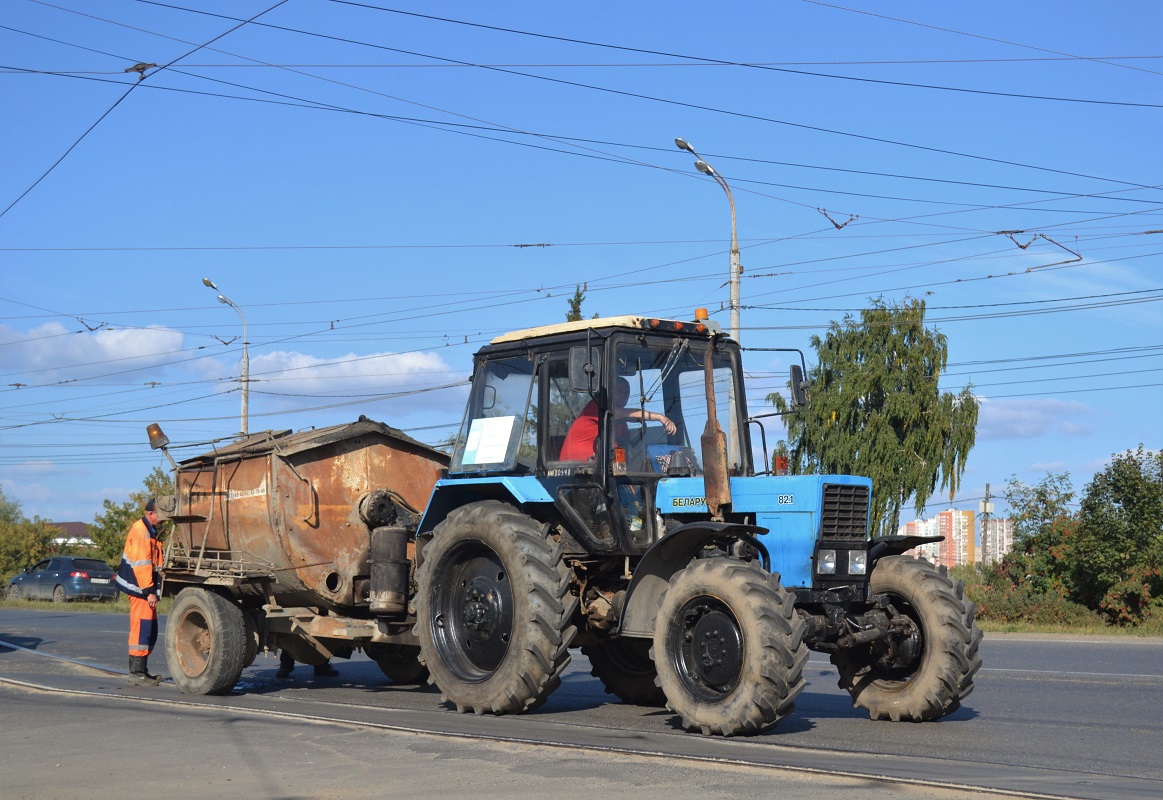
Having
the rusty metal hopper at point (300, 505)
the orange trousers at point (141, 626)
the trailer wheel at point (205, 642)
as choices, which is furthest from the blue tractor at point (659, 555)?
the orange trousers at point (141, 626)

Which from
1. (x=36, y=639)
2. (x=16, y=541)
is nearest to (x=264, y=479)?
(x=36, y=639)

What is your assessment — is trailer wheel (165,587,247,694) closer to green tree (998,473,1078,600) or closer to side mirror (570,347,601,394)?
side mirror (570,347,601,394)

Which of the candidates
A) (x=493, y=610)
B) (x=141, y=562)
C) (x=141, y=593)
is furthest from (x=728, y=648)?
(x=141, y=562)

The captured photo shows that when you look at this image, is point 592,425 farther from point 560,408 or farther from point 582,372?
point 582,372

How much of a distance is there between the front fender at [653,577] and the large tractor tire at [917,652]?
3.79ft

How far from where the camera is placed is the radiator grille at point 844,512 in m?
9.80

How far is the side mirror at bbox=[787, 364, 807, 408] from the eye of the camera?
10812mm

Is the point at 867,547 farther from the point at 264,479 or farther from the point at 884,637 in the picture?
the point at 264,479

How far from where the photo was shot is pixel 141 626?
13852 mm

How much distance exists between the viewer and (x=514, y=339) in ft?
38.0

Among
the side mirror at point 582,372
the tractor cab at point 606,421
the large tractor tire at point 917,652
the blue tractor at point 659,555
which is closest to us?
the blue tractor at point 659,555

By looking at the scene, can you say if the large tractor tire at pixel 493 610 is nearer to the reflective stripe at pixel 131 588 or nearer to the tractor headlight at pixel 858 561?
the tractor headlight at pixel 858 561

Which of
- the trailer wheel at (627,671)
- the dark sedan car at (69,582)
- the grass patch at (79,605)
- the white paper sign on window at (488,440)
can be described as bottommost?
the grass patch at (79,605)

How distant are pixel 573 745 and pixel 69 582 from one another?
33045 millimetres
